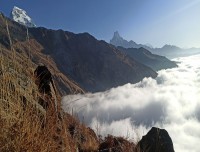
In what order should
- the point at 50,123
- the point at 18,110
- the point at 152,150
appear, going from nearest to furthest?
the point at 18,110 → the point at 50,123 → the point at 152,150

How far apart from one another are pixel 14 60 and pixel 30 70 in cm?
52

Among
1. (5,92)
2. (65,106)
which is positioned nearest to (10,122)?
(5,92)

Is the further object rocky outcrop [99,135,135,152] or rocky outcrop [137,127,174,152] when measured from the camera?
rocky outcrop [137,127,174,152]

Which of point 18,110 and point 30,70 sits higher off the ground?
point 30,70

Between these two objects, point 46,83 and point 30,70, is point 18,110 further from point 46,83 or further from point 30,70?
point 46,83

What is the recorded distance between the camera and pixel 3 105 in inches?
145

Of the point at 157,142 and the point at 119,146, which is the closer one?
the point at 119,146

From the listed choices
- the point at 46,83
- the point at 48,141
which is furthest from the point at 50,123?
the point at 46,83

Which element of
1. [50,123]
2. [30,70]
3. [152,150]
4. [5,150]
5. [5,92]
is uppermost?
[30,70]

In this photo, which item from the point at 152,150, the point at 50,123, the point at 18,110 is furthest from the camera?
the point at 152,150

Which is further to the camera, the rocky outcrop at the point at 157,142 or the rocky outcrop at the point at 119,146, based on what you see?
the rocky outcrop at the point at 157,142

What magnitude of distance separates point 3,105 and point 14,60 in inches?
21.4

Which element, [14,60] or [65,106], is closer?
A: [14,60]

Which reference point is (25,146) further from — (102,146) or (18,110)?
(102,146)
